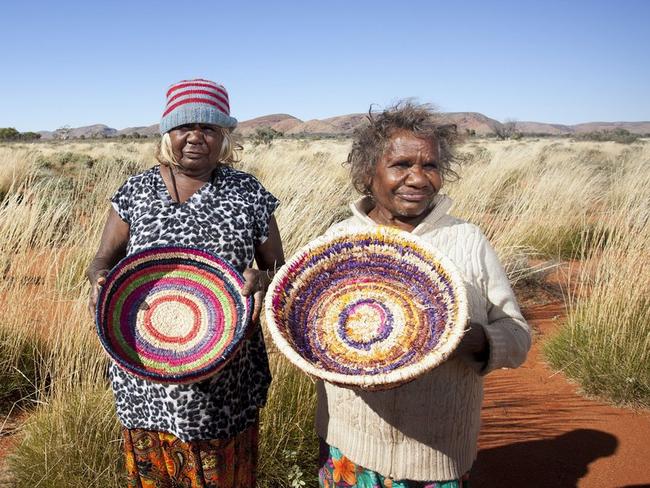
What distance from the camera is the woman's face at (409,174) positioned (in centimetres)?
146

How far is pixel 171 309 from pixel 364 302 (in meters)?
0.61

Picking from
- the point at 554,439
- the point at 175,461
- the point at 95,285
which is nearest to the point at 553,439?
the point at 554,439

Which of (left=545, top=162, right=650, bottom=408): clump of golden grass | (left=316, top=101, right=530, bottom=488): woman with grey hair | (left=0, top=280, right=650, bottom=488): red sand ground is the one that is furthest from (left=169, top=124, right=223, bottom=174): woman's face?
(left=545, top=162, right=650, bottom=408): clump of golden grass

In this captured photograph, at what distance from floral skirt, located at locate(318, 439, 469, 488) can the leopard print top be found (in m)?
0.31

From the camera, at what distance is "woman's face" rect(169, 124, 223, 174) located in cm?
173

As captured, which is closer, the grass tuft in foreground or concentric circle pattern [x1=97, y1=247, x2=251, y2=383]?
concentric circle pattern [x1=97, y1=247, x2=251, y2=383]

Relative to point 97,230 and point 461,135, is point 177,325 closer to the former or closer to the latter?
point 461,135

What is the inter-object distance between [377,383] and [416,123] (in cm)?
75

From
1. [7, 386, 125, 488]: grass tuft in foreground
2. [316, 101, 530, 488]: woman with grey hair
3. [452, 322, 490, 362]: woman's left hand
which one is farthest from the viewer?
[7, 386, 125, 488]: grass tuft in foreground

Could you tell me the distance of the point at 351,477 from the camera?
5.09 ft

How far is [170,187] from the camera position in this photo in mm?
1725

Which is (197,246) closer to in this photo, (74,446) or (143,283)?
(143,283)

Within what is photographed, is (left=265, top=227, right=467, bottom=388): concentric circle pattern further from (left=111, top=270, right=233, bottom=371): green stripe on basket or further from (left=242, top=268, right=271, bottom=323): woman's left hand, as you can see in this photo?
(left=111, top=270, right=233, bottom=371): green stripe on basket

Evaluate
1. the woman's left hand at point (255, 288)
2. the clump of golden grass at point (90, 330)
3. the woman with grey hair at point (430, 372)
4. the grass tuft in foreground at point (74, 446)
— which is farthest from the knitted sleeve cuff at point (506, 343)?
the grass tuft in foreground at point (74, 446)
